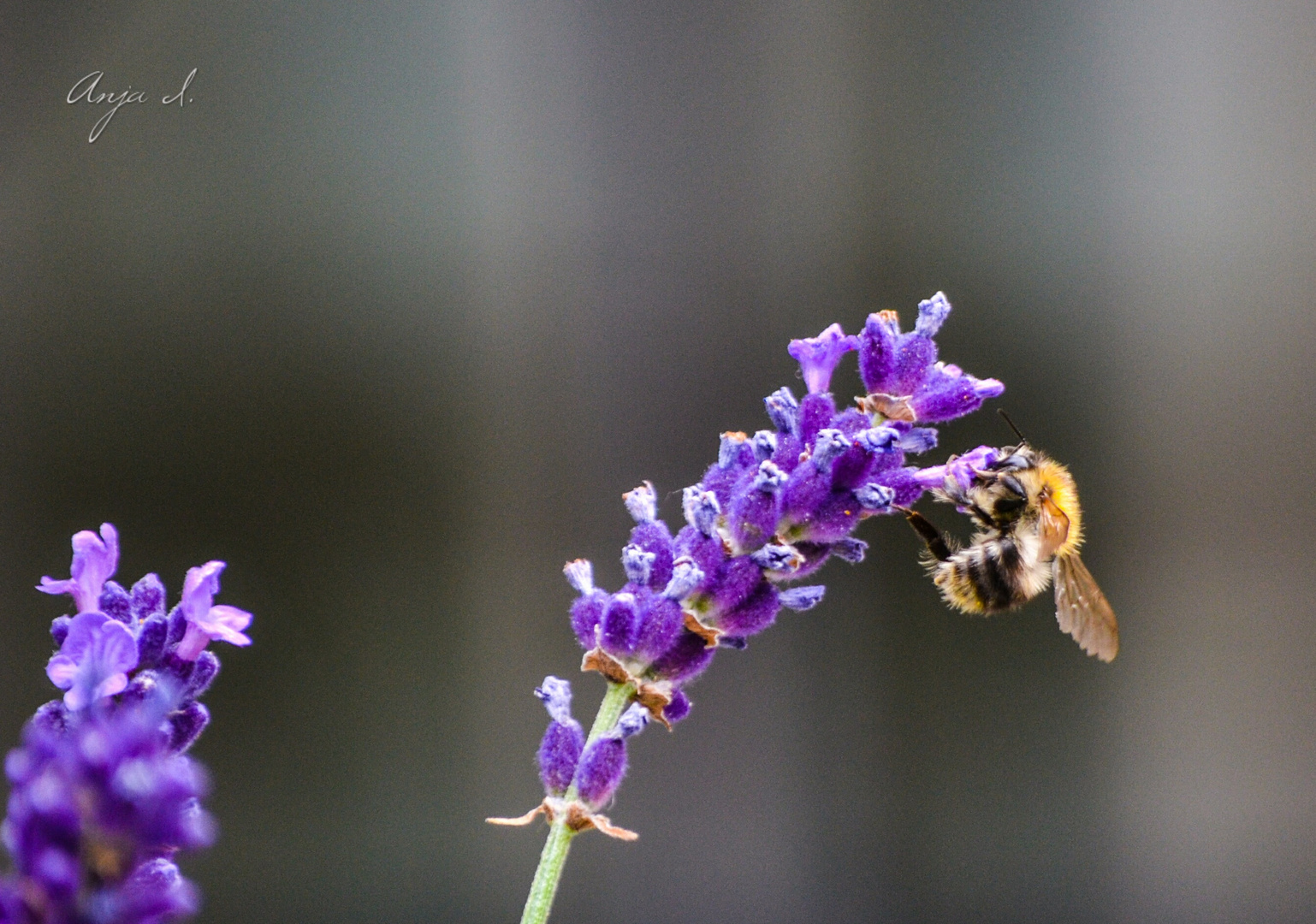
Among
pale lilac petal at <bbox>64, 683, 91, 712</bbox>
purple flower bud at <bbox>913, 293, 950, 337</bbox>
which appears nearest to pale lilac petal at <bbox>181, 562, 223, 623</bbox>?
pale lilac petal at <bbox>64, 683, 91, 712</bbox>

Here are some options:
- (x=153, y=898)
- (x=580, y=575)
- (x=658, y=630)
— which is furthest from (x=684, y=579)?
(x=153, y=898)

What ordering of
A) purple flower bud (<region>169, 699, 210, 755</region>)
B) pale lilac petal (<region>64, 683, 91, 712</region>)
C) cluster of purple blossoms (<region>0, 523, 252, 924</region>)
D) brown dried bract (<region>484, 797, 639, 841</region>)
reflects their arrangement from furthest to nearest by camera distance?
brown dried bract (<region>484, 797, 639, 841</region>)
purple flower bud (<region>169, 699, 210, 755</region>)
pale lilac petal (<region>64, 683, 91, 712</region>)
cluster of purple blossoms (<region>0, 523, 252, 924</region>)

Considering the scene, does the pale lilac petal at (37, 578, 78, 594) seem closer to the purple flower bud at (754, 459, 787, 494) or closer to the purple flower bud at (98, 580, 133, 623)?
the purple flower bud at (98, 580, 133, 623)

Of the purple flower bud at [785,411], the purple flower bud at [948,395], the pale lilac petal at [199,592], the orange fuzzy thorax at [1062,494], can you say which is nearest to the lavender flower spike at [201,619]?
the pale lilac petal at [199,592]

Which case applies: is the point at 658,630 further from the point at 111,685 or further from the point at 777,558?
the point at 111,685

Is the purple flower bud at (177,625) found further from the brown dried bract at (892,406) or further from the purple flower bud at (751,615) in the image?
the brown dried bract at (892,406)

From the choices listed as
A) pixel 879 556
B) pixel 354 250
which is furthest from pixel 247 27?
pixel 879 556
